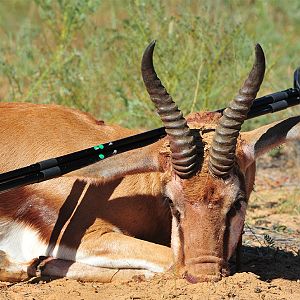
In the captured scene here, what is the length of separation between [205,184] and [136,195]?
1.21m

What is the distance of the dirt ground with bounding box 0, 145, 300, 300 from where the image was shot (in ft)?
20.7

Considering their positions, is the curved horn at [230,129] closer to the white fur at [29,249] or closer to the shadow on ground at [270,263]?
the shadow on ground at [270,263]

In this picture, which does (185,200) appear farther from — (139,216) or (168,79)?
(168,79)

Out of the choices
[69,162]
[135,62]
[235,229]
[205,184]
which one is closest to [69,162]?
[69,162]

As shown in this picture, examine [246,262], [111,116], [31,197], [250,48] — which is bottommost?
[246,262]

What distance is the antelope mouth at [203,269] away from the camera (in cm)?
631

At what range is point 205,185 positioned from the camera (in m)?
6.36

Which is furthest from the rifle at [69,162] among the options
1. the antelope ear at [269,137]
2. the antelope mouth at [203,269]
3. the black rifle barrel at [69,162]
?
the antelope mouth at [203,269]

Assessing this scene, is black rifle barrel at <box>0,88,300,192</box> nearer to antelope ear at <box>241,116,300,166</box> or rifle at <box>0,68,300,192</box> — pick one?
rifle at <box>0,68,300,192</box>

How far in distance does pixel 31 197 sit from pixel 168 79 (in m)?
4.34

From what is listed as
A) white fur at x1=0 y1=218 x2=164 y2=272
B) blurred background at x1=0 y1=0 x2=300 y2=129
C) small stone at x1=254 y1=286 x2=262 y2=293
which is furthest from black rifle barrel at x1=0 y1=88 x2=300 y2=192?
blurred background at x1=0 y1=0 x2=300 y2=129

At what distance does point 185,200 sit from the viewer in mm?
6402

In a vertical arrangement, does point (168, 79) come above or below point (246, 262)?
above

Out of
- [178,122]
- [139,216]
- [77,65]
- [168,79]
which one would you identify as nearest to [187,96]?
[168,79]
